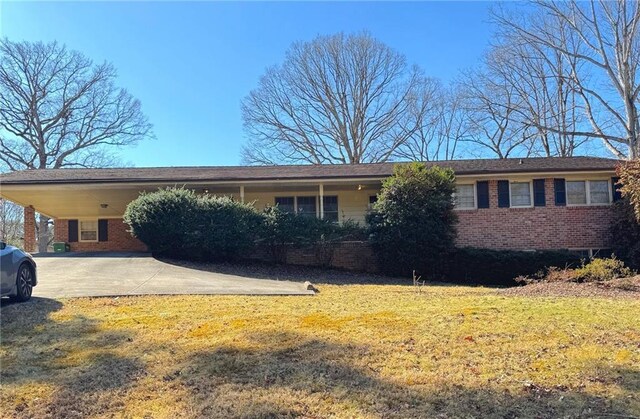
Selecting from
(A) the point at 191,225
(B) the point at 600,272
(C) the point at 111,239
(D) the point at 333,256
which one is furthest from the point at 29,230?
(B) the point at 600,272

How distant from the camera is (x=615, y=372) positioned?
417 centimetres

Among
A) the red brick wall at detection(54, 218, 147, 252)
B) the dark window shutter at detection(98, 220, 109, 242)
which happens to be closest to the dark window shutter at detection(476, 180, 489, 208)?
the red brick wall at detection(54, 218, 147, 252)

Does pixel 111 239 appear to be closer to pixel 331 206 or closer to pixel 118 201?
pixel 118 201

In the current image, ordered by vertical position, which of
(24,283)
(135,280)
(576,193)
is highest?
(576,193)

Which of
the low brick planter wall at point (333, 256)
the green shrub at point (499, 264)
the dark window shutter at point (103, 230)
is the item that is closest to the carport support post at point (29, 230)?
the dark window shutter at point (103, 230)

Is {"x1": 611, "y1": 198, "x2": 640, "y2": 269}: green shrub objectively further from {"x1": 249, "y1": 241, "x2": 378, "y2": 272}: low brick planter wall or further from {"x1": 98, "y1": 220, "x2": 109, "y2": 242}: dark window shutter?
{"x1": 98, "y1": 220, "x2": 109, "y2": 242}: dark window shutter

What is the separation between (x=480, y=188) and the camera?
1791 cm

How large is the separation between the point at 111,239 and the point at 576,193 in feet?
63.7

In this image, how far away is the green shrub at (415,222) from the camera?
15.1 meters

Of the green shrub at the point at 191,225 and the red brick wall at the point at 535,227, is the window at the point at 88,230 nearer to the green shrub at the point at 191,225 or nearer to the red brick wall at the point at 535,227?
the green shrub at the point at 191,225

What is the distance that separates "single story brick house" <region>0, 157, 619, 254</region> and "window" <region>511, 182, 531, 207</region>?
0.04 m

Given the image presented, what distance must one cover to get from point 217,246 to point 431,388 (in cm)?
1209

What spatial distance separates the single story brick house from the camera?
17.5m

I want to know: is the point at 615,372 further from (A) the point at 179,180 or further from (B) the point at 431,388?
(A) the point at 179,180
